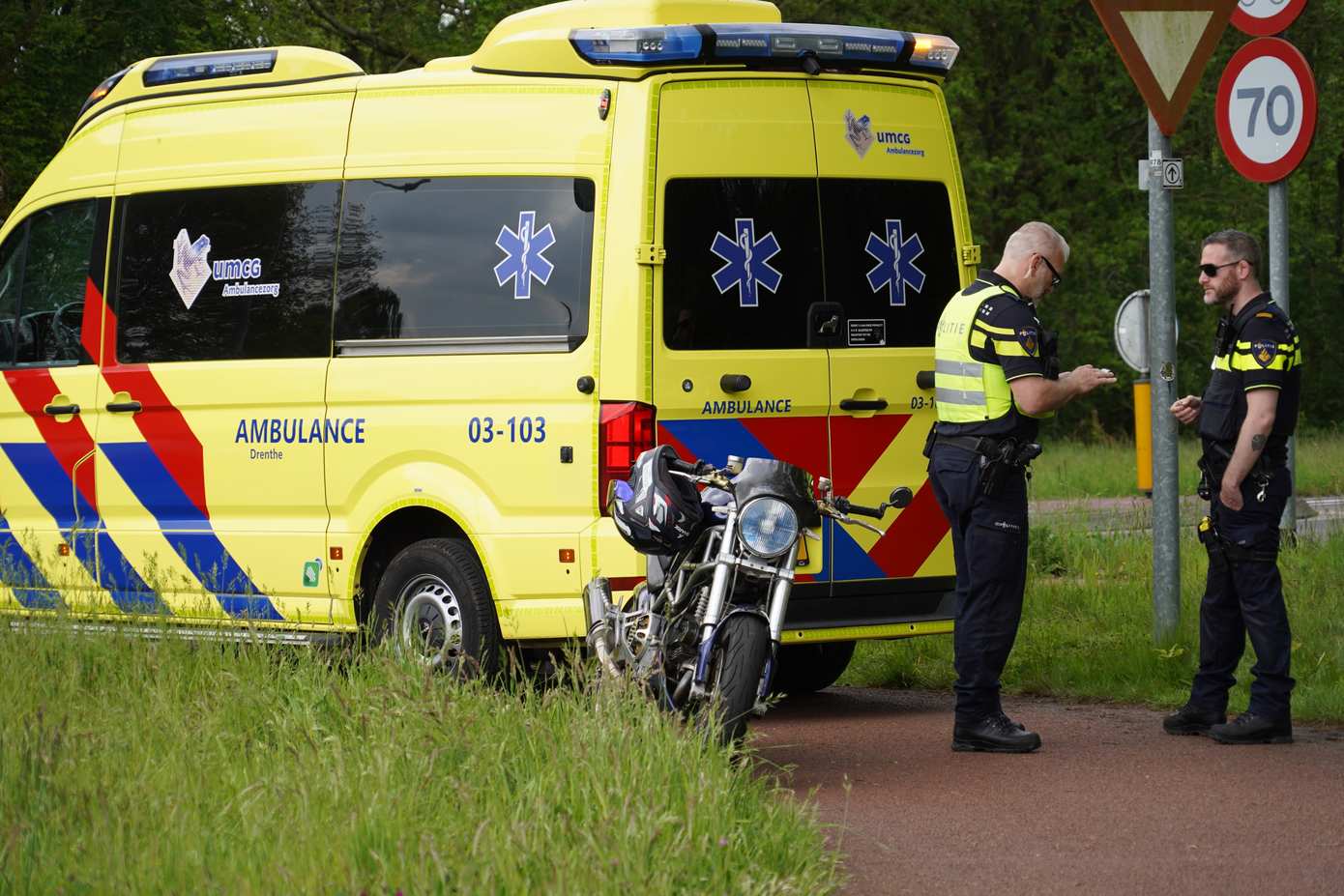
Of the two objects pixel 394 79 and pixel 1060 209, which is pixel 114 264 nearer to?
pixel 394 79

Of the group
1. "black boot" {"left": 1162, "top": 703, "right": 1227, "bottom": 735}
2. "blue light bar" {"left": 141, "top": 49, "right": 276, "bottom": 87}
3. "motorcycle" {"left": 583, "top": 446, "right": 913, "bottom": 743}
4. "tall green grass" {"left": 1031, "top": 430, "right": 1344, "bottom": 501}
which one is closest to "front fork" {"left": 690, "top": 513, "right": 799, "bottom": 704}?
"motorcycle" {"left": 583, "top": 446, "right": 913, "bottom": 743}

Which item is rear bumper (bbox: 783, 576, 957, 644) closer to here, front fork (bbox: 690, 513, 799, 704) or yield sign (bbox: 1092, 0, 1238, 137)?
front fork (bbox: 690, 513, 799, 704)

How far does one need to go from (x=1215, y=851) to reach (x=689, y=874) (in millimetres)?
1843

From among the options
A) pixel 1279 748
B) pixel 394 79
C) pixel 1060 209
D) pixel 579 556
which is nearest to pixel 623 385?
pixel 579 556

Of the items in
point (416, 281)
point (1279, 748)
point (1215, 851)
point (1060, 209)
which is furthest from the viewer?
point (1060, 209)

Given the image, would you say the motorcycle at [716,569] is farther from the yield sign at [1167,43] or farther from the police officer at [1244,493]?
the yield sign at [1167,43]

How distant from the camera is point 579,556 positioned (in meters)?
7.59

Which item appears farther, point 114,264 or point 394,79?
point 114,264

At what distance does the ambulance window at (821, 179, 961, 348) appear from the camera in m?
8.01

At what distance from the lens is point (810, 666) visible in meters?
9.20

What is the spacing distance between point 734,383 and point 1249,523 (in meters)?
1.97

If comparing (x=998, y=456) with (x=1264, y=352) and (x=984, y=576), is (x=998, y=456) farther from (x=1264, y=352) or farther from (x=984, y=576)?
(x=1264, y=352)

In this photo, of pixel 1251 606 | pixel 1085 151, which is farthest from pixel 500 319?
pixel 1085 151

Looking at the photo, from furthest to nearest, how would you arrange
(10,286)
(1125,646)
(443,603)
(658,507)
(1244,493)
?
(10,286)
(1125,646)
(443,603)
(1244,493)
(658,507)
